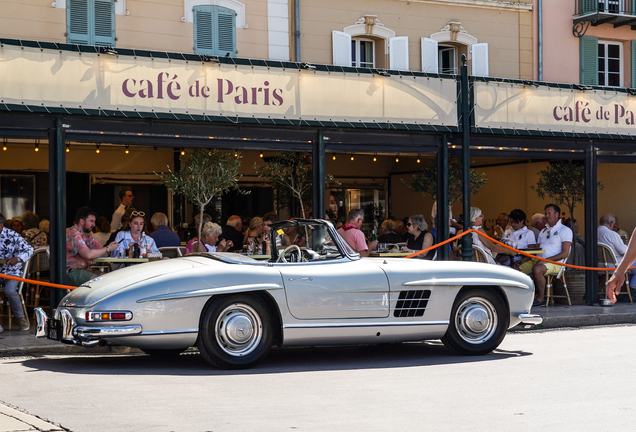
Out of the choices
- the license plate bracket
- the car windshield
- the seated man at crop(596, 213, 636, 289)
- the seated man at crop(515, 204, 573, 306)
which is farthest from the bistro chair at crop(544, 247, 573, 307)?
the license plate bracket

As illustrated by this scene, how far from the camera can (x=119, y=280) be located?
854 centimetres

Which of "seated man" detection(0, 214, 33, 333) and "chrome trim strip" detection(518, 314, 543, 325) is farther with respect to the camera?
"seated man" detection(0, 214, 33, 333)

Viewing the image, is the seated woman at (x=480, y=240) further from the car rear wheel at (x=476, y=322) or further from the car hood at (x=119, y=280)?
the car hood at (x=119, y=280)

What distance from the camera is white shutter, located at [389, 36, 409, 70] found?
18.9 m

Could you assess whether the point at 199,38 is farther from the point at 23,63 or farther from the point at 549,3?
the point at 549,3

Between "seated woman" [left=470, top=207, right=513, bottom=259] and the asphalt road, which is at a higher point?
"seated woman" [left=470, top=207, right=513, bottom=259]

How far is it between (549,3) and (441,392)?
1558cm

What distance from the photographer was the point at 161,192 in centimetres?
2061

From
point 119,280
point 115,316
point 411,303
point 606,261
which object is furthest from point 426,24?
point 115,316

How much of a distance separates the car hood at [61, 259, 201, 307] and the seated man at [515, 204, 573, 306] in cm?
745

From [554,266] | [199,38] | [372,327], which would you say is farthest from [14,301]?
[554,266]

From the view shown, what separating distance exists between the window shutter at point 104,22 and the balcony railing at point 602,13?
10803 mm

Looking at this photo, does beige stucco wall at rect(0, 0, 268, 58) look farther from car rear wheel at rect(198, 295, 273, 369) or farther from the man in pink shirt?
car rear wheel at rect(198, 295, 273, 369)

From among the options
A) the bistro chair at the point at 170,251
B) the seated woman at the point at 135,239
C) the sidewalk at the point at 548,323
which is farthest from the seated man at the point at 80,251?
the bistro chair at the point at 170,251
